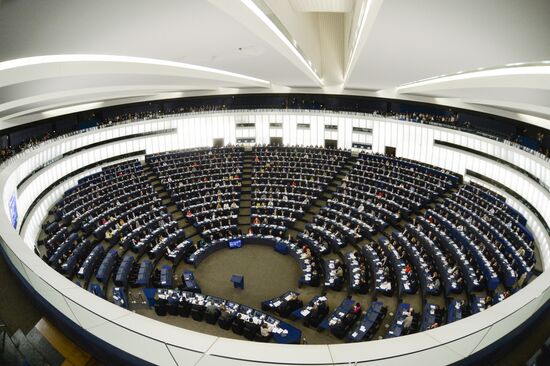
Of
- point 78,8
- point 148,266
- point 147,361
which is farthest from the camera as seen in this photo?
point 148,266

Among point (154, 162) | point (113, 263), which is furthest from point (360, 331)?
point (154, 162)

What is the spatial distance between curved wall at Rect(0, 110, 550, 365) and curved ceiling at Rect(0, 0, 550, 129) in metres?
3.79

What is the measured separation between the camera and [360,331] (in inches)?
491

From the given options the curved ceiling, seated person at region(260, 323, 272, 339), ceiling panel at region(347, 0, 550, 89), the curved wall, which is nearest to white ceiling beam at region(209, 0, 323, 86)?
the curved ceiling

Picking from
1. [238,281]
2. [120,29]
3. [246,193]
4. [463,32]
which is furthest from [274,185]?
[463,32]

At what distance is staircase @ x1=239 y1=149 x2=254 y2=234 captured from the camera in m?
22.2

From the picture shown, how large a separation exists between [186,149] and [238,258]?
13.8 m

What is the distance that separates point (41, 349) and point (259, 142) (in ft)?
89.3

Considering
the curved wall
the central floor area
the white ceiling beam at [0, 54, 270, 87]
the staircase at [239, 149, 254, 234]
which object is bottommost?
the central floor area

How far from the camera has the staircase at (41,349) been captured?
5594 mm

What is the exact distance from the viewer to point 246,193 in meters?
24.7

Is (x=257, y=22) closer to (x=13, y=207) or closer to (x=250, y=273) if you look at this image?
(x=250, y=273)

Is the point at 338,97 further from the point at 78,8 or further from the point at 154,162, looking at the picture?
the point at 78,8

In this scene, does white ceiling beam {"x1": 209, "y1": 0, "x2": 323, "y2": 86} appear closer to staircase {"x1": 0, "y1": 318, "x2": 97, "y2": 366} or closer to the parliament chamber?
the parliament chamber
